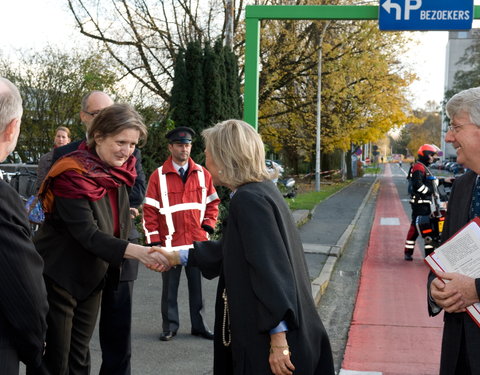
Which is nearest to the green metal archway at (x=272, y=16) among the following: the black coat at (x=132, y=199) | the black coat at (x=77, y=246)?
the black coat at (x=132, y=199)

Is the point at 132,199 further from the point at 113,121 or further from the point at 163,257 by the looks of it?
the point at 113,121

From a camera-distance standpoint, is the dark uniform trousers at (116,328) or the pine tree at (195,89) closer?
the dark uniform trousers at (116,328)

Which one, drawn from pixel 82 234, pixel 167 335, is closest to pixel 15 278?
pixel 82 234

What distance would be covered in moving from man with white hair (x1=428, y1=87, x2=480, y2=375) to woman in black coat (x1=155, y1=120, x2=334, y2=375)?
579 mm

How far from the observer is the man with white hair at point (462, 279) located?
2.65m

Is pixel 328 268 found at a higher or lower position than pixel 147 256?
lower

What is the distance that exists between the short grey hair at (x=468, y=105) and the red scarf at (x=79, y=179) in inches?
72.0

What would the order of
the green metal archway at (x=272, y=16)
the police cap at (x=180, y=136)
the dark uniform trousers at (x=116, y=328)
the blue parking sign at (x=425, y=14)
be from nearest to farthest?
1. the dark uniform trousers at (x=116, y=328)
2. the police cap at (x=180, y=136)
3. the blue parking sign at (x=425, y=14)
4. the green metal archway at (x=272, y=16)

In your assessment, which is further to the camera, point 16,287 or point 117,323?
point 117,323

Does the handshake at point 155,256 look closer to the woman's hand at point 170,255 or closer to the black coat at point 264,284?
the woman's hand at point 170,255

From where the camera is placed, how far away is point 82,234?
3.20 metres

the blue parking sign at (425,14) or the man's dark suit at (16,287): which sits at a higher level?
the blue parking sign at (425,14)

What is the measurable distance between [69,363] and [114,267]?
58cm

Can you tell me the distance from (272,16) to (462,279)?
6840mm
